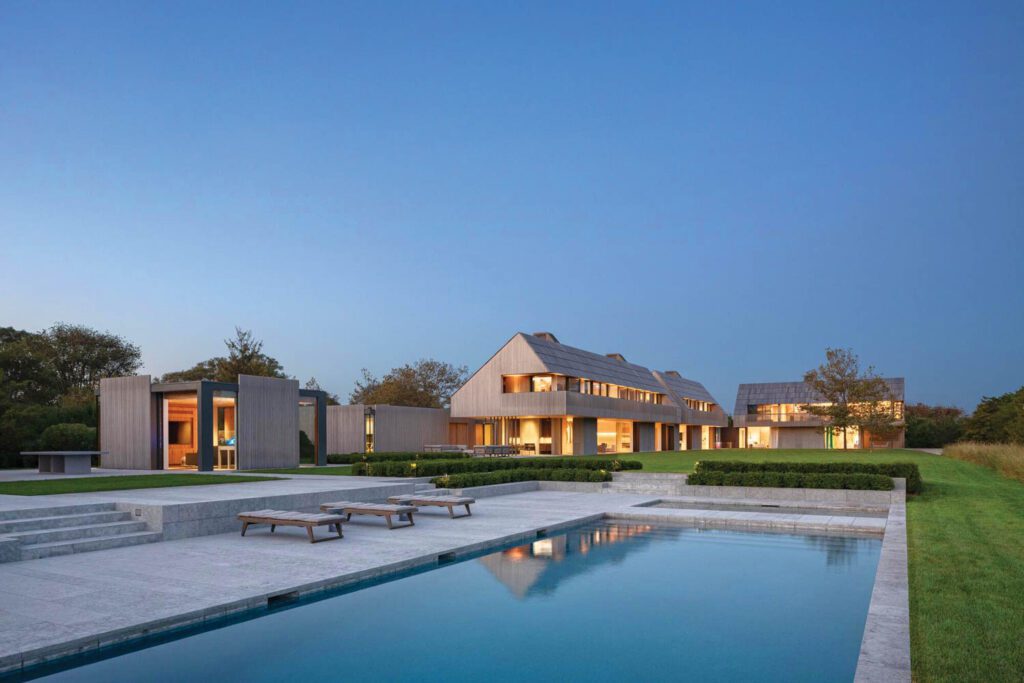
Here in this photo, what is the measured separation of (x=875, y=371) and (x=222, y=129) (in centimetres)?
4769

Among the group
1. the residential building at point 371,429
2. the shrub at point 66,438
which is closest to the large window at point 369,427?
the residential building at point 371,429

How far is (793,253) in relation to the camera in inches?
2785

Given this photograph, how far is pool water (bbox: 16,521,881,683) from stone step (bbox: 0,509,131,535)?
4924mm

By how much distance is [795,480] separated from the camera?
17.5 meters

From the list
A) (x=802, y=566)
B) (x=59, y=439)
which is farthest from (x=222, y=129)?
(x=802, y=566)

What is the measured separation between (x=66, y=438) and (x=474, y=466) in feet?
45.6

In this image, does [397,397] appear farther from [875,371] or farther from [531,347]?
[875,371]

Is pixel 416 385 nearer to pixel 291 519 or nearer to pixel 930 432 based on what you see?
pixel 930 432

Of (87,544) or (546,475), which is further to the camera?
(546,475)

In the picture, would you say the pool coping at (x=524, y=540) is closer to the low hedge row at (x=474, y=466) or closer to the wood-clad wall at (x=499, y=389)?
the low hedge row at (x=474, y=466)

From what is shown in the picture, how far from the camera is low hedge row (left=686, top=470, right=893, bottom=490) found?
16.8 m

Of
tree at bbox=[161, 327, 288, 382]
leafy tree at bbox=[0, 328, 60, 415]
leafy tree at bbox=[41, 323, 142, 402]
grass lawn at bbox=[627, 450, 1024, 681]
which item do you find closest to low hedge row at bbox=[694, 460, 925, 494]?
grass lawn at bbox=[627, 450, 1024, 681]

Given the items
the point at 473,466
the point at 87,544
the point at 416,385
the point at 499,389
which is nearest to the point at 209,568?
the point at 87,544

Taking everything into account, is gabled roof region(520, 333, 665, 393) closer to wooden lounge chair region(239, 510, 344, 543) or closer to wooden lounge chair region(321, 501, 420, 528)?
wooden lounge chair region(321, 501, 420, 528)
